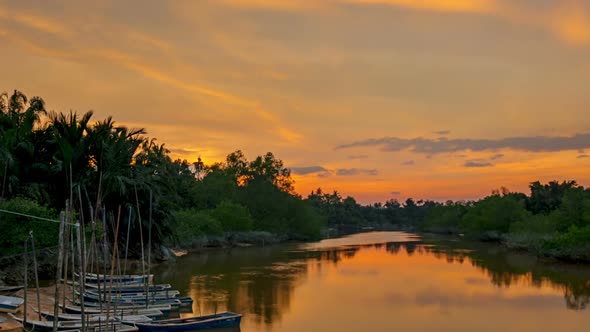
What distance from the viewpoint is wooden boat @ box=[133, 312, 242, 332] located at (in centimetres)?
1938

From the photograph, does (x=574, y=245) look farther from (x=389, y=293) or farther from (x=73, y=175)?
(x=73, y=175)

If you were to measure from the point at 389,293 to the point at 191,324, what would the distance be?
1677cm

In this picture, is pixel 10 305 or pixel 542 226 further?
pixel 542 226

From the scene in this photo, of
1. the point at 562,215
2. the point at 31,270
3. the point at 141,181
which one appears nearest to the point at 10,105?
the point at 141,181

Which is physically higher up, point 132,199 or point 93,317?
point 132,199

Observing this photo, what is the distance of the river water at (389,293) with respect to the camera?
2531 cm

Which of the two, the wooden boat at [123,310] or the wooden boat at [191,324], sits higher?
the wooden boat at [123,310]

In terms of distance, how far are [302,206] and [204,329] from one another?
8236 centimetres

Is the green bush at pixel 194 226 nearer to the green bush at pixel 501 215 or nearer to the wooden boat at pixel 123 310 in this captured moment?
the wooden boat at pixel 123 310

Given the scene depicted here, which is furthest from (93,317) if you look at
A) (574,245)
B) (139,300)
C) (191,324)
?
(574,245)

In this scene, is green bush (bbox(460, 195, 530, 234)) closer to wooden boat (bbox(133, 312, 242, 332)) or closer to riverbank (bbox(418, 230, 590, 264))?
riverbank (bbox(418, 230, 590, 264))

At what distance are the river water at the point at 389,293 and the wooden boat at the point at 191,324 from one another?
1911 millimetres

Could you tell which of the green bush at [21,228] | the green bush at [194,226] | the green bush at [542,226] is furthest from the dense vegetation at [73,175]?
the green bush at [542,226]

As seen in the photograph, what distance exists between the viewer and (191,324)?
66.1ft
